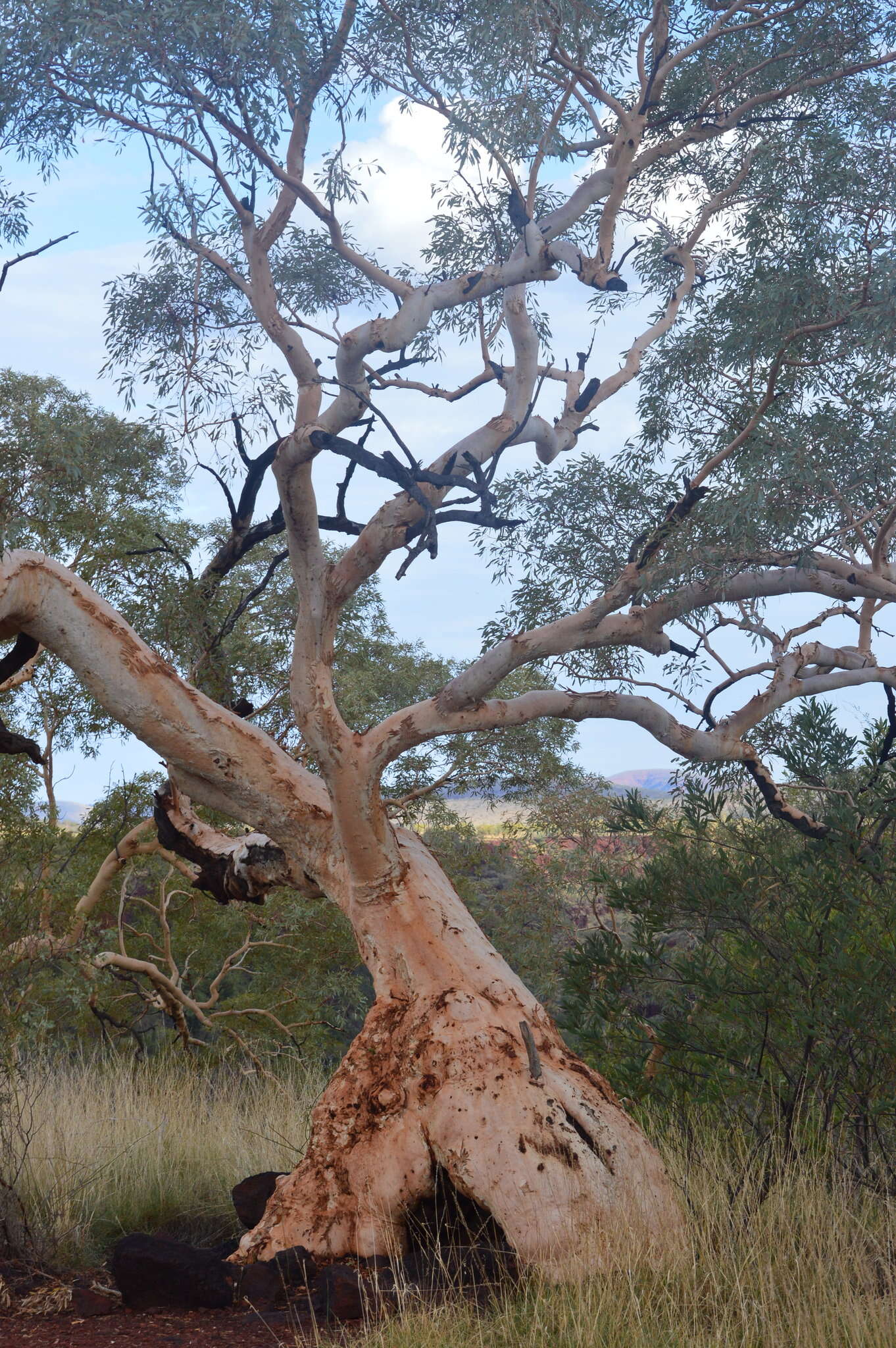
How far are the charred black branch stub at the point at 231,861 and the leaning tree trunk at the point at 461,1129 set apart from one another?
119 cm

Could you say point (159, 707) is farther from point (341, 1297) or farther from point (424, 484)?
point (341, 1297)

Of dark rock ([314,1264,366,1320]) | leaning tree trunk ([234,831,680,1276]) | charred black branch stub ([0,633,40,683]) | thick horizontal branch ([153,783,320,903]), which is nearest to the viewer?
dark rock ([314,1264,366,1320])

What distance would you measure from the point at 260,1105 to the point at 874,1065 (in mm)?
4874

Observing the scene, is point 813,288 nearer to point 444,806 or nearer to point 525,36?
point 525,36

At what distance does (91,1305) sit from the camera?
525 centimetres

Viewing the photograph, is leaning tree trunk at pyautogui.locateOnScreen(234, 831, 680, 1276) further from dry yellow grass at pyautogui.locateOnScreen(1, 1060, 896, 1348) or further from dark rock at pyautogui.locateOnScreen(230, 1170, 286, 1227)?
dark rock at pyautogui.locateOnScreen(230, 1170, 286, 1227)

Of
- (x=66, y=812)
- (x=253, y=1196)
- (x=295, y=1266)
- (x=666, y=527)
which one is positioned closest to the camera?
(x=295, y=1266)

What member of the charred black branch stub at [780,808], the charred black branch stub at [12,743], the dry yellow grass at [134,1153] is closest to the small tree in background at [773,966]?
the charred black branch stub at [780,808]

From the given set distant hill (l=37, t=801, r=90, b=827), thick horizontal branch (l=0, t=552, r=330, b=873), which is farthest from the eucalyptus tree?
distant hill (l=37, t=801, r=90, b=827)

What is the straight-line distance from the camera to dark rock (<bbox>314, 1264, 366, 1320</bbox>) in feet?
16.3

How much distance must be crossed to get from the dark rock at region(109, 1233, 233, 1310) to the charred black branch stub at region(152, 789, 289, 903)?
8.63ft

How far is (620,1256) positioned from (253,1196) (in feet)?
7.87

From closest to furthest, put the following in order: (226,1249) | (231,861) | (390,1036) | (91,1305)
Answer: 1. (91,1305)
2. (226,1249)
3. (390,1036)
4. (231,861)

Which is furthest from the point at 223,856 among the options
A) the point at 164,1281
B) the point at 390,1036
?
the point at 164,1281
